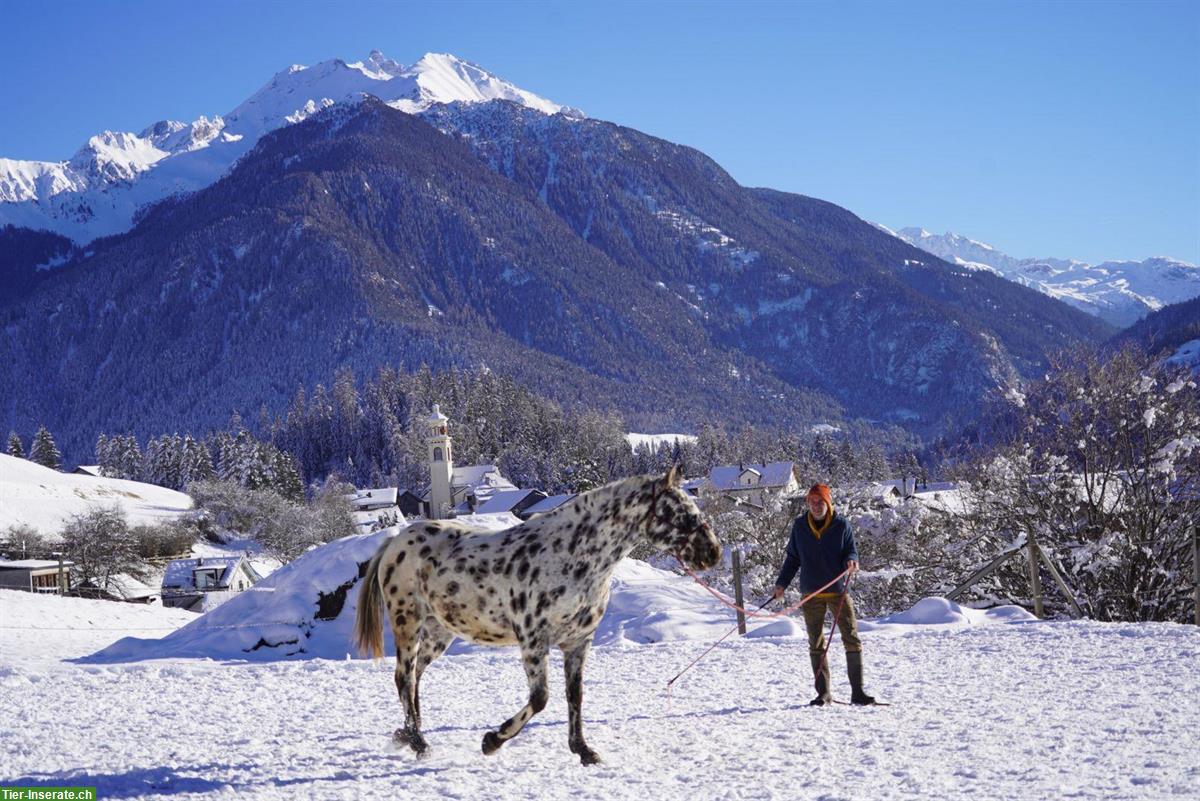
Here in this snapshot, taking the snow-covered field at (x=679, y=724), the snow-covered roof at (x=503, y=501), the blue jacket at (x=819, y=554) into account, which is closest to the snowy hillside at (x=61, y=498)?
the snow-covered roof at (x=503, y=501)

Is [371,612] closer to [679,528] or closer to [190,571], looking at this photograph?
[679,528]

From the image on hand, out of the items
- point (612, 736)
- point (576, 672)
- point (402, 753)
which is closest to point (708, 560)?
point (576, 672)

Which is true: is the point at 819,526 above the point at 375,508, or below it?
below

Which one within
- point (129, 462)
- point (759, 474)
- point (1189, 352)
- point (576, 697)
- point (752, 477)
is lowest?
point (576, 697)

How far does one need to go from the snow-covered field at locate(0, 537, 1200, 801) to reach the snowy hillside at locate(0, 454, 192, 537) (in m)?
65.4

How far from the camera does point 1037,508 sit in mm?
20938

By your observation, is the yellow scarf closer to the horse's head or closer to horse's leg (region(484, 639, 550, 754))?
the horse's head

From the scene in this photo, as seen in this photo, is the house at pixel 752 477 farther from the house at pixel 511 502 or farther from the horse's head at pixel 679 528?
the horse's head at pixel 679 528

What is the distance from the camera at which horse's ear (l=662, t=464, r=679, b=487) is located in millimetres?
7074

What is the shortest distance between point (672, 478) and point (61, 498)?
280 ft

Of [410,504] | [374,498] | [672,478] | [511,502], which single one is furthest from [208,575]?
[410,504]

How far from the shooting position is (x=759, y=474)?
110 meters

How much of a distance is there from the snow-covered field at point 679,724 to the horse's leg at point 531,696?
206 mm

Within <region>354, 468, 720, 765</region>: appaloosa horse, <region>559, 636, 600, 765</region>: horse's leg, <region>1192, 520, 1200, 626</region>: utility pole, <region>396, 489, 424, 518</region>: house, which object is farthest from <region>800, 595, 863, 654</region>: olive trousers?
<region>396, 489, 424, 518</region>: house
